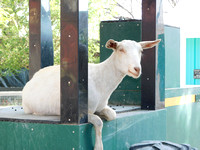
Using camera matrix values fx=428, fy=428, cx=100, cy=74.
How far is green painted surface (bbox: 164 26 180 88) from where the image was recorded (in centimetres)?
761

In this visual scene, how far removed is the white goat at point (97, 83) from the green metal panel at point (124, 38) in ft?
6.27

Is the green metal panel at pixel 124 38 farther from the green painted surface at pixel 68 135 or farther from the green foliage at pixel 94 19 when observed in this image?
the green foliage at pixel 94 19

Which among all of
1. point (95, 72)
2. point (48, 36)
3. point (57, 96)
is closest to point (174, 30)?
point (48, 36)

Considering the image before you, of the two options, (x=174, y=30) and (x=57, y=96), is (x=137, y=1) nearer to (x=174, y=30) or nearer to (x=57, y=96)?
(x=174, y=30)

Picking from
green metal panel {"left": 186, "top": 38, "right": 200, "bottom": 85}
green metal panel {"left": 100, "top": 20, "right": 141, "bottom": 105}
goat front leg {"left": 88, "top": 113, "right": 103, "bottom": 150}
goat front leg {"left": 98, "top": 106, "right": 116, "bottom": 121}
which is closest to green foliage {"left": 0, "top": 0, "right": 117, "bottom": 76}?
green metal panel {"left": 186, "top": 38, "right": 200, "bottom": 85}

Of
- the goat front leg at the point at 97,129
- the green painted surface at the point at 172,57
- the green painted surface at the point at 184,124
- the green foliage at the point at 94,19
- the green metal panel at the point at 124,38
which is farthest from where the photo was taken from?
the green foliage at the point at 94,19

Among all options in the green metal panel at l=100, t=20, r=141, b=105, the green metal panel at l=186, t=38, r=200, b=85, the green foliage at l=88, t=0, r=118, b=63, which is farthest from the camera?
the green foliage at l=88, t=0, r=118, b=63

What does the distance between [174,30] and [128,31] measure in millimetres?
1100

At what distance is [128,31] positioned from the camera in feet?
23.7

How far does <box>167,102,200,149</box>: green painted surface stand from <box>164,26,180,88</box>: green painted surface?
19.0 inches

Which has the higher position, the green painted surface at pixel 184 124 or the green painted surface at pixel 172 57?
the green painted surface at pixel 172 57

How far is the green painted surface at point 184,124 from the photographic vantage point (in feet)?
24.5

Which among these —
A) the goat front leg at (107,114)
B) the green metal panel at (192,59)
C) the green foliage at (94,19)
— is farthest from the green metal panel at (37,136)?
the green foliage at (94,19)

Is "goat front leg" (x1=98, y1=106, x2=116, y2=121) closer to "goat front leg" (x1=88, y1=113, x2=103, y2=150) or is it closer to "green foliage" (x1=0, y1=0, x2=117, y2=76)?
"goat front leg" (x1=88, y1=113, x2=103, y2=150)
